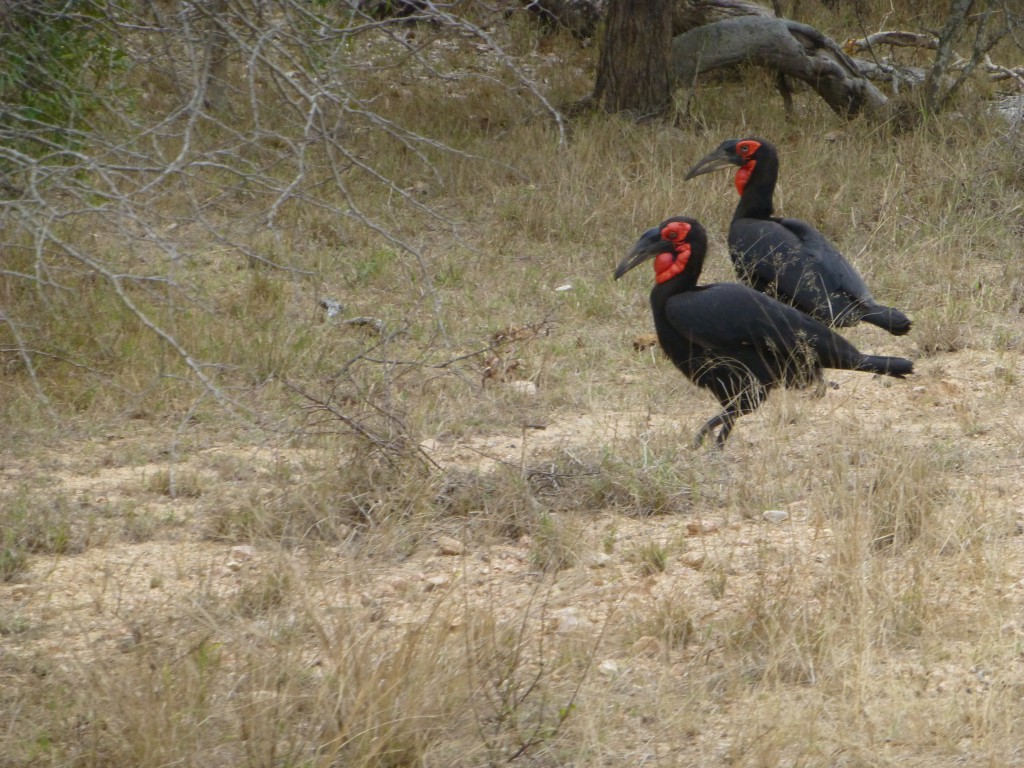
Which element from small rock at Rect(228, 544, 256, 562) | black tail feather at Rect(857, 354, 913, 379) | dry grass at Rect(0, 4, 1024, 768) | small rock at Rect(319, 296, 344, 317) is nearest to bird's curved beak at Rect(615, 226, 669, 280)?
dry grass at Rect(0, 4, 1024, 768)

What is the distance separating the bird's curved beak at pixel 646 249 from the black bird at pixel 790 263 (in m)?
0.67

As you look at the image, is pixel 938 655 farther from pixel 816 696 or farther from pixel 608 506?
pixel 608 506

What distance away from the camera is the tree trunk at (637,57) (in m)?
8.75

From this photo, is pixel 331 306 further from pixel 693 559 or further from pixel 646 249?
pixel 693 559

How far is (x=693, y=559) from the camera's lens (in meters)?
3.53

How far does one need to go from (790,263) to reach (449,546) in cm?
231

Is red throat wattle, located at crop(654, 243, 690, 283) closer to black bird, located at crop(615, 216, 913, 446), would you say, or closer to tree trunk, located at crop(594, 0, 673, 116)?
black bird, located at crop(615, 216, 913, 446)

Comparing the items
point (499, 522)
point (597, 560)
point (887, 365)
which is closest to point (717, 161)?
point (887, 365)

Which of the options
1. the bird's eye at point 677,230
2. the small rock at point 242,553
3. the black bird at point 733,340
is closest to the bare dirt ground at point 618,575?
the small rock at point 242,553

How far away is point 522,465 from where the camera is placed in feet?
12.8

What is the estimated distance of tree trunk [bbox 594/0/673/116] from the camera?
875 cm

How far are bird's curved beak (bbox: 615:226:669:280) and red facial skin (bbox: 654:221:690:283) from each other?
0.03m

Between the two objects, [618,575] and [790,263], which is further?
[790,263]

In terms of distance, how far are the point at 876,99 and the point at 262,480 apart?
19.9 ft
